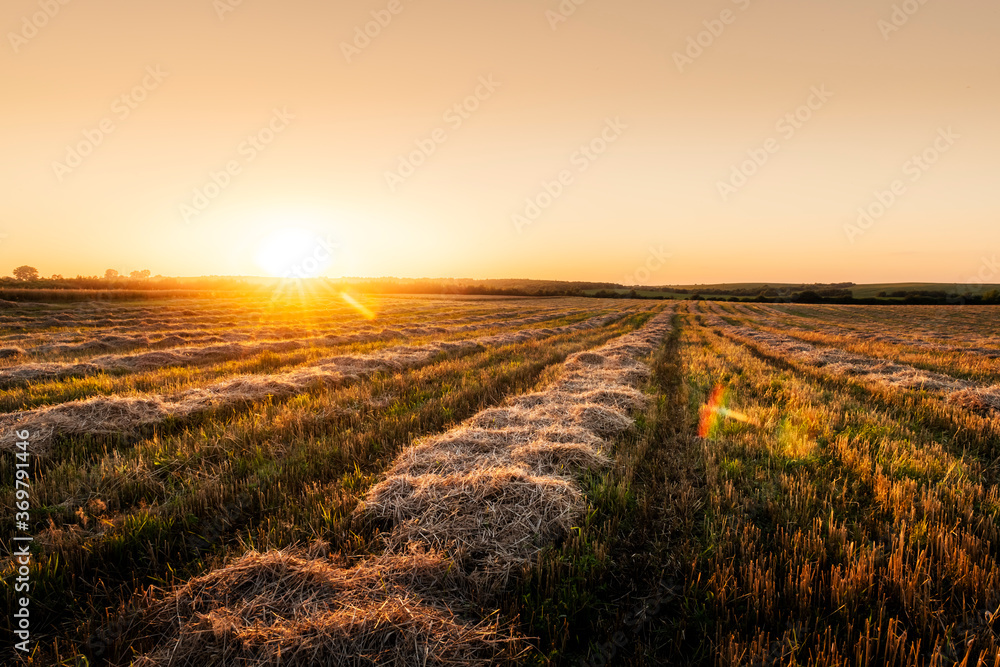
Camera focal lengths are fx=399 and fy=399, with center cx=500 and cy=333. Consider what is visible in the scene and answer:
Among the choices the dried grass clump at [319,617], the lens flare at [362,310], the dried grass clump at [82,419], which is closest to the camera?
the dried grass clump at [319,617]

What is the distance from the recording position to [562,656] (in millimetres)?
2510

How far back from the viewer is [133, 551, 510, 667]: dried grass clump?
91.0 inches

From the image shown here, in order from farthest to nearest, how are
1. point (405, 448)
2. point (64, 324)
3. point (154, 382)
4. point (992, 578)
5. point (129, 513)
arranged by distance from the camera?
1. point (64, 324)
2. point (154, 382)
3. point (405, 448)
4. point (129, 513)
5. point (992, 578)

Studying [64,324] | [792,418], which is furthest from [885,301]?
[64,324]

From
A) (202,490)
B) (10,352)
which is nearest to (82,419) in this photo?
(202,490)

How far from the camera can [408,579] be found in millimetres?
3008

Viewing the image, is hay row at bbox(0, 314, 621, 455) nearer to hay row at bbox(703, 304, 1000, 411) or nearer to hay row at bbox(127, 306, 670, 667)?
hay row at bbox(127, 306, 670, 667)

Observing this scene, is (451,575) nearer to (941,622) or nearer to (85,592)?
(85,592)

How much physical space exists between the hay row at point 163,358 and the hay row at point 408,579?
11.0 m

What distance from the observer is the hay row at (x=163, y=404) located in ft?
19.1

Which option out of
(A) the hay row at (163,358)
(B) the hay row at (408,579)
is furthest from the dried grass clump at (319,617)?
(A) the hay row at (163,358)

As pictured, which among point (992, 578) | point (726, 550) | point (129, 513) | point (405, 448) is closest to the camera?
point (992, 578)

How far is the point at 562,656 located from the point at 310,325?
2320cm

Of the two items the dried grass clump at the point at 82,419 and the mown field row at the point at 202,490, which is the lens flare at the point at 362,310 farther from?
the mown field row at the point at 202,490
